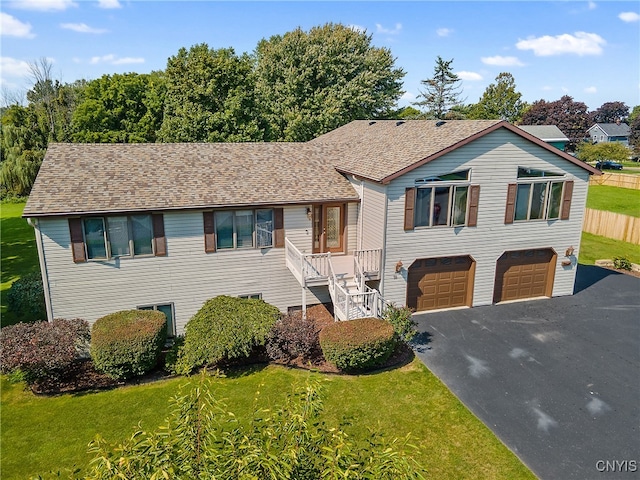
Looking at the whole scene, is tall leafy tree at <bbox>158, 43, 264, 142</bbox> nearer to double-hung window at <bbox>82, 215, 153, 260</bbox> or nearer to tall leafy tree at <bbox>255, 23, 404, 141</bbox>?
tall leafy tree at <bbox>255, 23, 404, 141</bbox>

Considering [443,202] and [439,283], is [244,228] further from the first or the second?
[439,283]

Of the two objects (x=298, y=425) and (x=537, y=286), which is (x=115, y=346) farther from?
(x=537, y=286)

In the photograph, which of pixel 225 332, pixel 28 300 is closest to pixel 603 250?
pixel 225 332

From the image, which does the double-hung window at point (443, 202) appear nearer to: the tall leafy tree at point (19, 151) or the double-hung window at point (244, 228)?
the double-hung window at point (244, 228)

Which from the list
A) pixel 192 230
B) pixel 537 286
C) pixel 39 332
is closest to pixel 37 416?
pixel 39 332

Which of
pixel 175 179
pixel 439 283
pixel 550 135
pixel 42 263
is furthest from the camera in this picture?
pixel 550 135

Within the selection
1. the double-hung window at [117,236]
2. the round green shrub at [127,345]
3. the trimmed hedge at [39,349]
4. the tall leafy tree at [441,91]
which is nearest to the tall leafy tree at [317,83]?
the double-hung window at [117,236]
